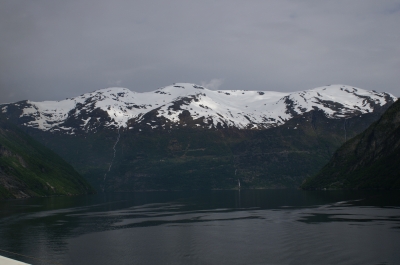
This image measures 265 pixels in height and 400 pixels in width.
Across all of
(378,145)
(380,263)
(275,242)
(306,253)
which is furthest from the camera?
(378,145)

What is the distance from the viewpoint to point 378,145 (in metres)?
193

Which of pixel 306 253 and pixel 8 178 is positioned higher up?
pixel 8 178

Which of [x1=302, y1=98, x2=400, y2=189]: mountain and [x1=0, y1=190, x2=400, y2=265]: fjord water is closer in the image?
[x1=0, y1=190, x2=400, y2=265]: fjord water

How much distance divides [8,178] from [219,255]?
15985 cm

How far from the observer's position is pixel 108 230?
87625 mm

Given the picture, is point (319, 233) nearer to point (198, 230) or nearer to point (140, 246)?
point (198, 230)

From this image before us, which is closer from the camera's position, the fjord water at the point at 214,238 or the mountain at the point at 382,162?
the fjord water at the point at 214,238

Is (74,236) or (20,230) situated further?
(20,230)

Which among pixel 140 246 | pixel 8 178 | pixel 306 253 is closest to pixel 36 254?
pixel 140 246

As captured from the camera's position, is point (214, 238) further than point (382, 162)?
No

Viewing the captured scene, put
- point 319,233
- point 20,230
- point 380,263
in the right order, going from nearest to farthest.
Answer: point 380,263 < point 319,233 < point 20,230

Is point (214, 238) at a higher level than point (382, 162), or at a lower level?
lower

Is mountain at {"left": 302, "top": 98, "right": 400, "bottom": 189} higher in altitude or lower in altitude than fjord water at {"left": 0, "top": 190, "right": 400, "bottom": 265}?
higher

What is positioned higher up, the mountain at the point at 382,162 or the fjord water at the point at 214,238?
the mountain at the point at 382,162
